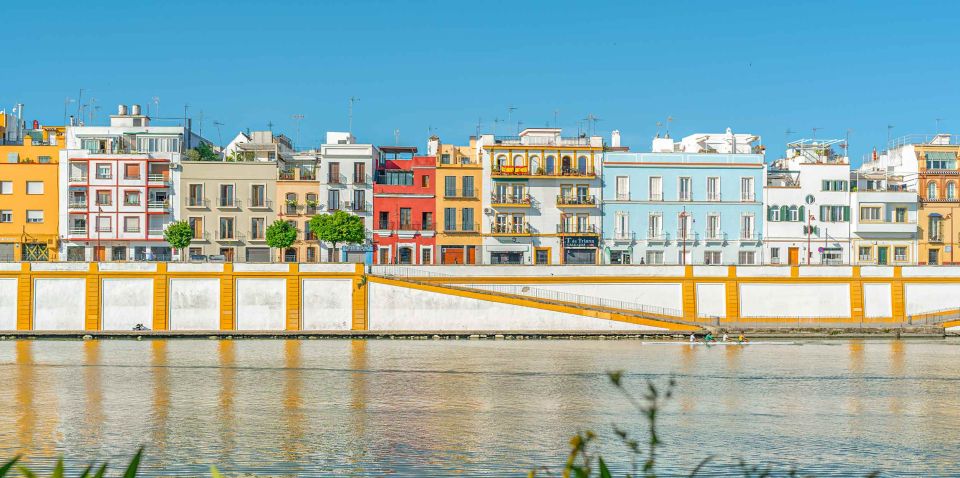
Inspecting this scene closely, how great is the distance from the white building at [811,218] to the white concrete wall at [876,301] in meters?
9.35

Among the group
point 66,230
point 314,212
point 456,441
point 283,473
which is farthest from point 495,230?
point 283,473

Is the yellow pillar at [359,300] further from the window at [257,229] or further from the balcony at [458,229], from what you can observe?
the window at [257,229]

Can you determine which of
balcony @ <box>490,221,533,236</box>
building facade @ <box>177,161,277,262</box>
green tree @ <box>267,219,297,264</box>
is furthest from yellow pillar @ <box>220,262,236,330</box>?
balcony @ <box>490,221,533,236</box>

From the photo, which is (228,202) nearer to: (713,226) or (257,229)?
(257,229)

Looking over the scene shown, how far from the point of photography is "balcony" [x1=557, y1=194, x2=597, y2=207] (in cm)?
7081

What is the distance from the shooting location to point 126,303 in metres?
57.8

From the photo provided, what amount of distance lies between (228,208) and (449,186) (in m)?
14.4

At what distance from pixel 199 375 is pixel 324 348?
34.1ft

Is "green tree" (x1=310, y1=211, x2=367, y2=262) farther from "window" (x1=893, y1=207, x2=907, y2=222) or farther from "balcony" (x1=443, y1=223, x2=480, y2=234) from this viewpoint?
"window" (x1=893, y1=207, x2=907, y2=222)

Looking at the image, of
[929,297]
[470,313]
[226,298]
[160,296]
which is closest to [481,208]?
[470,313]

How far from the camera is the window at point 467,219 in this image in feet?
232

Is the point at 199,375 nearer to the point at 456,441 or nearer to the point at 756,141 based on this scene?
the point at 456,441

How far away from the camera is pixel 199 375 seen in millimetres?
43562

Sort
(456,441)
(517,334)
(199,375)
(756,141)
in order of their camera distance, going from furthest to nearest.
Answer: (756,141)
(517,334)
(199,375)
(456,441)
